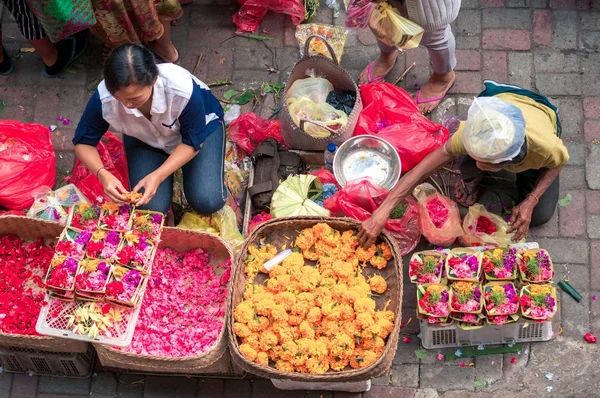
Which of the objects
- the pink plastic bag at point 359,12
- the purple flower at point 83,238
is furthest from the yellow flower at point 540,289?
the purple flower at point 83,238

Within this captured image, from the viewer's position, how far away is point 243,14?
5355 mm

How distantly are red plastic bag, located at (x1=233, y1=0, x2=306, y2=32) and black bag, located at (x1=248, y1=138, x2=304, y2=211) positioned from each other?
1.12 m

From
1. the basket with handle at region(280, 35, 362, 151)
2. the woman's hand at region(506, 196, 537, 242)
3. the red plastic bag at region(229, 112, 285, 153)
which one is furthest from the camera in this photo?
the red plastic bag at region(229, 112, 285, 153)

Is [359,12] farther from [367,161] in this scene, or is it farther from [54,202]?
[54,202]

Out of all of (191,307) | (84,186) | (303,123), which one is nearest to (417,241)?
(303,123)

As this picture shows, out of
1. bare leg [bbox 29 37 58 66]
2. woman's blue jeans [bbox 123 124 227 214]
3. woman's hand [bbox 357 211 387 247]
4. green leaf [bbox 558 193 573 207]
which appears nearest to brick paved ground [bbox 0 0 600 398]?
green leaf [bbox 558 193 573 207]

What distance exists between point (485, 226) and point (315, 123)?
1204 millimetres

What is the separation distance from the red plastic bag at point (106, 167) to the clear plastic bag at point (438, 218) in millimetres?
1850

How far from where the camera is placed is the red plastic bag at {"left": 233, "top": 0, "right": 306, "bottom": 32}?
5.30 meters

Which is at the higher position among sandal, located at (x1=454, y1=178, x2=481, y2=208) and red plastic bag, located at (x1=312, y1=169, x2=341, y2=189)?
sandal, located at (x1=454, y1=178, x2=481, y2=208)

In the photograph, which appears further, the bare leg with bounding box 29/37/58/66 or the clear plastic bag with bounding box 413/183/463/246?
the bare leg with bounding box 29/37/58/66

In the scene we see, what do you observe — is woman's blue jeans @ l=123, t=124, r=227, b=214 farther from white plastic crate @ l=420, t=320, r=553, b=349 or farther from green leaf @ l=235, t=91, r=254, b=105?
white plastic crate @ l=420, t=320, r=553, b=349

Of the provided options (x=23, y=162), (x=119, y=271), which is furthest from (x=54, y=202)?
(x=119, y=271)

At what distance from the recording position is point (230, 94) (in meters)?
5.20
